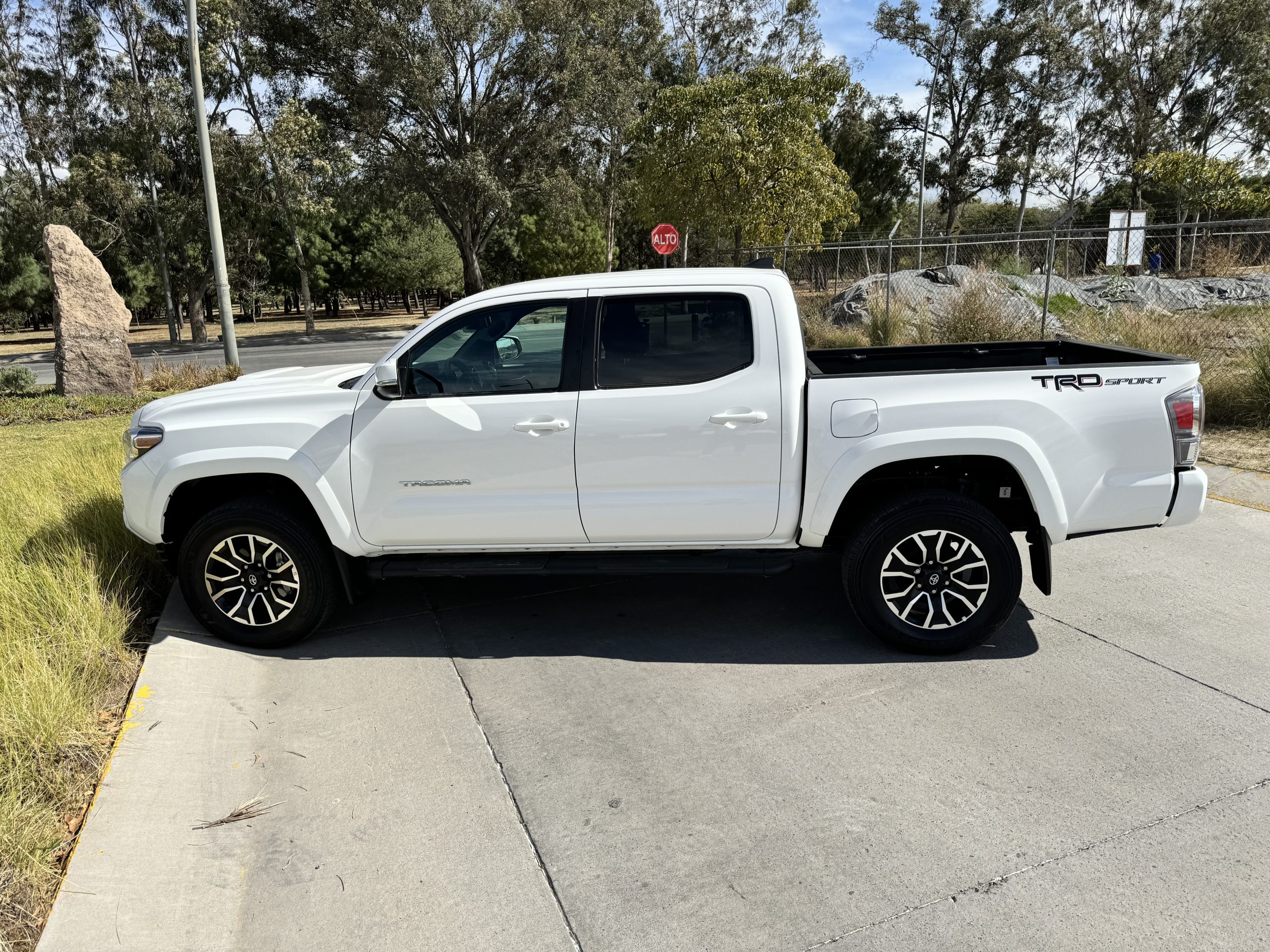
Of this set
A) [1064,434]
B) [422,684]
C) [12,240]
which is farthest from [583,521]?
[12,240]

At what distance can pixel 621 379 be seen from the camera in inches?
175

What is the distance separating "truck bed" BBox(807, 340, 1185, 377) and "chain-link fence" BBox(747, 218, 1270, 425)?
5.25 meters

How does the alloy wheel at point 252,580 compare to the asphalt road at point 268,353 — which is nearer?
the alloy wheel at point 252,580

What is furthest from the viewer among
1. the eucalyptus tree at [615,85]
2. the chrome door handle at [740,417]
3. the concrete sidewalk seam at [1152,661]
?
the eucalyptus tree at [615,85]

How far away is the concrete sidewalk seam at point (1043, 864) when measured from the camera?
270cm

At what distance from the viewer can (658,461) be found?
437 centimetres

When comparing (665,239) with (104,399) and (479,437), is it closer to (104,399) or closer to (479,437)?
(104,399)

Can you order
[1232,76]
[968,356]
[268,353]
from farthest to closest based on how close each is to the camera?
[1232,76]
[268,353]
[968,356]

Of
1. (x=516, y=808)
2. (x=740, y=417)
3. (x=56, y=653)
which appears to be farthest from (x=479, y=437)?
(x=56, y=653)

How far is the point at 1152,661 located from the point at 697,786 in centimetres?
244

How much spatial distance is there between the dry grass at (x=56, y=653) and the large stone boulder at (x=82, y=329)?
8.90 meters

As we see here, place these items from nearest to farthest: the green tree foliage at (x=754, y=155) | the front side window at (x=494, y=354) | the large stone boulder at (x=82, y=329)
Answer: the front side window at (x=494, y=354) → the large stone boulder at (x=82, y=329) → the green tree foliage at (x=754, y=155)

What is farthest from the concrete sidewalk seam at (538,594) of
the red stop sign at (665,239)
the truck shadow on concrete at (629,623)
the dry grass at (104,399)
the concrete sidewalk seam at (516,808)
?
the red stop sign at (665,239)

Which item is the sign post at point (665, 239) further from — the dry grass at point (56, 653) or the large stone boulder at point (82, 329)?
the dry grass at point (56, 653)
